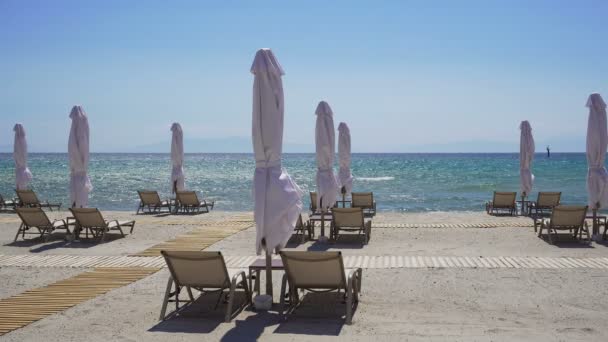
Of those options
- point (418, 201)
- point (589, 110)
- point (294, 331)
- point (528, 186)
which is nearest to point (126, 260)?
point (294, 331)

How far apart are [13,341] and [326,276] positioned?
292 centimetres

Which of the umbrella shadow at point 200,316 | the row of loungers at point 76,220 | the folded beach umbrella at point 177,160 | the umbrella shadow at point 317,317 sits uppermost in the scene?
the folded beach umbrella at point 177,160

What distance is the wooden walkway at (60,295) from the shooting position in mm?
5830

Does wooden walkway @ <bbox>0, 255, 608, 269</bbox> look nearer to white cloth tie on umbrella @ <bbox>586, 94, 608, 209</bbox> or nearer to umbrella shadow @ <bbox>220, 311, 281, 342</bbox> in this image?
white cloth tie on umbrella @ <bbox>586, 94, 608, 209</bbox>

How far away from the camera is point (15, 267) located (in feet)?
28.2

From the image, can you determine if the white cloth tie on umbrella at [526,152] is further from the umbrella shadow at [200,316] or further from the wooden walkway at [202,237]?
the umbrella shadow at [200,316]

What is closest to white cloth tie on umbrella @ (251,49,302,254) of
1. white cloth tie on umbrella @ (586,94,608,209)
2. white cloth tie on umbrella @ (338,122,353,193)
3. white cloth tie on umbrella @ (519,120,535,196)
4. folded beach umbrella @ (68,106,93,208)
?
folded beach umbrella @ (68,106,93,208)

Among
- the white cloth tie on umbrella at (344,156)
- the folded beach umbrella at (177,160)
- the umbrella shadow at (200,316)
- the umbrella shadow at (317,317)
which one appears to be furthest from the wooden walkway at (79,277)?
the folded beach umbrella at (177,160)

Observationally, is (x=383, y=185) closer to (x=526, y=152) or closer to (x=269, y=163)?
(x=526, y=152)

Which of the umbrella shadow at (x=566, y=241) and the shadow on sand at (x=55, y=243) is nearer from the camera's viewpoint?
the umbrella shadow at (x=566, y=241)

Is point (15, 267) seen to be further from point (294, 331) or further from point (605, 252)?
point (605, 252)

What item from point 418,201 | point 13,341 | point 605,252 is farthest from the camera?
point 418,201

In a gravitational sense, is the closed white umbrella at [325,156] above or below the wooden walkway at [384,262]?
above

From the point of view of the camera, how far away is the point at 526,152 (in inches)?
636
